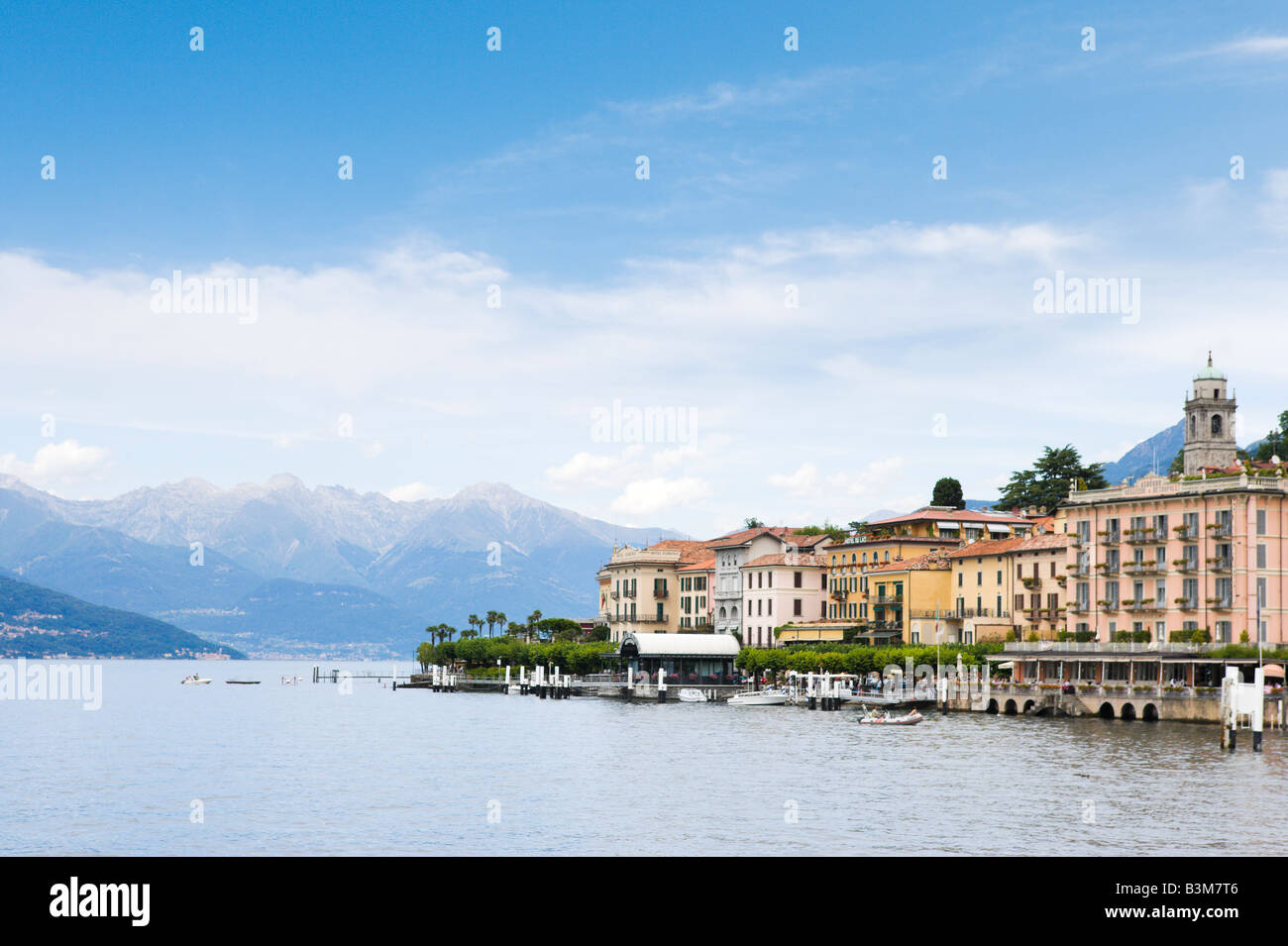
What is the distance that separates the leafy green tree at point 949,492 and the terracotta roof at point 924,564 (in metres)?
24.5

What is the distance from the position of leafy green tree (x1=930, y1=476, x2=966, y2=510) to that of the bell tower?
35.2 meters

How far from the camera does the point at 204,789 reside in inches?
2625

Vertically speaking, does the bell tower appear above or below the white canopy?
above

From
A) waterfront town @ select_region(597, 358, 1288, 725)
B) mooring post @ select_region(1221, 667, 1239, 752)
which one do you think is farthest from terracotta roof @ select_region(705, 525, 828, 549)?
mooring post @ select_region(1221, 667, 1239, 752)

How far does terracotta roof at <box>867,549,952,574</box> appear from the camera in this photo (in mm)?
146750

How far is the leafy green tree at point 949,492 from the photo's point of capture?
17512cm

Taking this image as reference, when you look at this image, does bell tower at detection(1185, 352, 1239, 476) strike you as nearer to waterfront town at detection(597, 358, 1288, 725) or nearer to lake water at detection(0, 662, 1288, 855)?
waterfront town at detection(597, 358, 1288, 725)

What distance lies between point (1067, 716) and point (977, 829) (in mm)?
70496

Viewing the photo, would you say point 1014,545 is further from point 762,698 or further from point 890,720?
point 890,720

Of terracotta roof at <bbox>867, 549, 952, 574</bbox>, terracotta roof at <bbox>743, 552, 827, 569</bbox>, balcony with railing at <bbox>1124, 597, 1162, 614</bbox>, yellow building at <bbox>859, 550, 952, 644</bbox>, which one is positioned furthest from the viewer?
terracotta roof at <bbox>743, 552, 827, 569</bbox>

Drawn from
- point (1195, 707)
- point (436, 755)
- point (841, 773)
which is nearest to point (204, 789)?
point (436, 755)

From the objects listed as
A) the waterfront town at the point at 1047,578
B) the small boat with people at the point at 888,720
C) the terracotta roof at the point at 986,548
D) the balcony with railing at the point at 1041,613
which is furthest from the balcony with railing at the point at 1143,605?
the terracotta roof at the point at 986,548

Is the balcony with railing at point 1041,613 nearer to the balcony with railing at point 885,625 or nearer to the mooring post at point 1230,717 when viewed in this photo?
the balcony with railing at point 885,625
